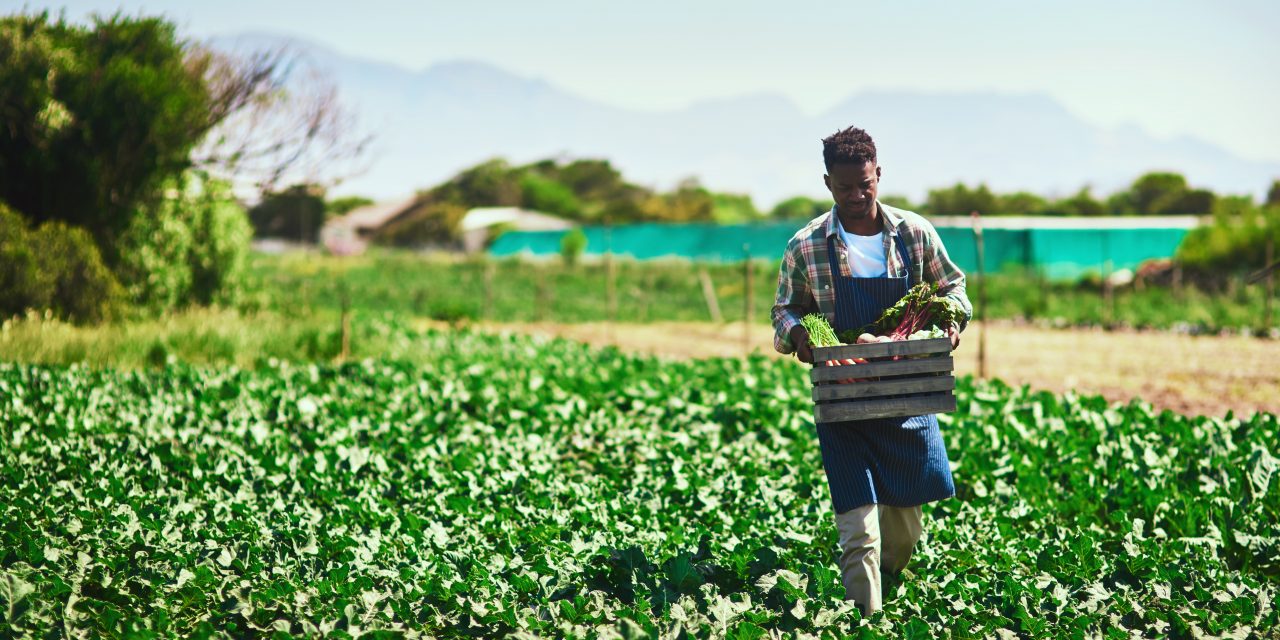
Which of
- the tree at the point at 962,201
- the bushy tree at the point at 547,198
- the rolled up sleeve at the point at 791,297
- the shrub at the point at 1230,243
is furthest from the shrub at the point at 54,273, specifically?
the bushy tree at the point at 547,198

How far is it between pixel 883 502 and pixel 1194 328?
52.4 feet

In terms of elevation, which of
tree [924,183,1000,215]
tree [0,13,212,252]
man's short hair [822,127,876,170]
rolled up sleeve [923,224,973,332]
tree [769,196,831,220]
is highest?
tree [769,196,831,220]

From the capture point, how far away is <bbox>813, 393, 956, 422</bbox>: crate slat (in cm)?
389

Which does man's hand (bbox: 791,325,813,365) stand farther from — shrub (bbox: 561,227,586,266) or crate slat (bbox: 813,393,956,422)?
shrub (bbox: 561,227,586,266)

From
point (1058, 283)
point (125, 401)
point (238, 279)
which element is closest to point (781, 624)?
point (125, 401)

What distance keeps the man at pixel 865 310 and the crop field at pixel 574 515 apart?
0.31 m

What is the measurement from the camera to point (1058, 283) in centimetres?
2545

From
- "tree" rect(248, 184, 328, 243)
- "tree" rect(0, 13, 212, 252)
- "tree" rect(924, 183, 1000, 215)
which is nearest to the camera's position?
"tree" rect(0, 13, 212, 252)

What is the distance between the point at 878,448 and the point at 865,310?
0.54 m

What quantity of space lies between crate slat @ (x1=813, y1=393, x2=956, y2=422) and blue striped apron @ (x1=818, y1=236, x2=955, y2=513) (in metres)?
0.15

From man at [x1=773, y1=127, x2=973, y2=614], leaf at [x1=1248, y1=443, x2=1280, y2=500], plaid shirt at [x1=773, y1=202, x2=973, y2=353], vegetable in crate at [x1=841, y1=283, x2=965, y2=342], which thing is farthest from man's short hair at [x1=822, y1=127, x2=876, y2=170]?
leaf at [x1=1248, y1=443, x2=1280, y2=500]

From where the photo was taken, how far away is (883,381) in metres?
3.90

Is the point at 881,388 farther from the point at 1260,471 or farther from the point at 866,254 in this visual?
the point at 1260,471

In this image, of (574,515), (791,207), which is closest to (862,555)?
(574,515)
